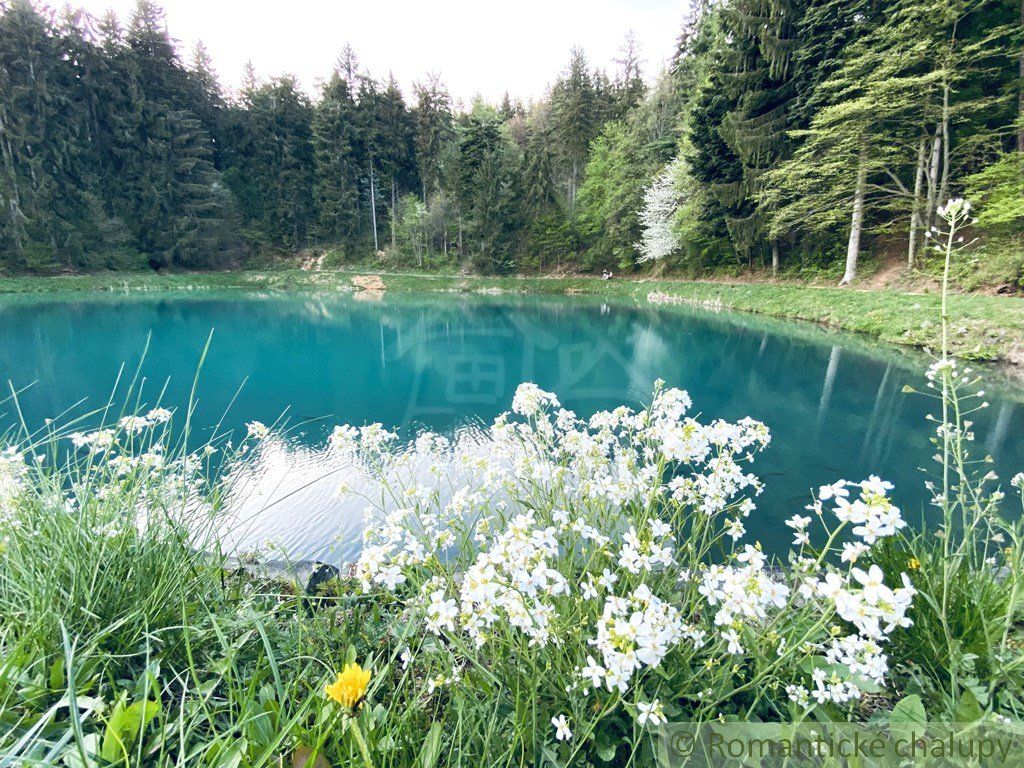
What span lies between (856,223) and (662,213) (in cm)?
1115

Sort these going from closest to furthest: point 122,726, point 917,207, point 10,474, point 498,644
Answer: point 122,726, point 498,644, point 10,474, point 917,207

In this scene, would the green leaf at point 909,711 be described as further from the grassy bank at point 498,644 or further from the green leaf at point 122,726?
the green leaf at point 122,726

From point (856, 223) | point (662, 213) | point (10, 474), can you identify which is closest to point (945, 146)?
point (856, 223)

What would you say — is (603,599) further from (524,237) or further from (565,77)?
(565,77)

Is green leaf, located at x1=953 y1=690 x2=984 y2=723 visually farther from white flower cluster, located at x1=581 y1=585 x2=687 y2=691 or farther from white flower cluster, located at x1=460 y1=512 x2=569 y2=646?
white flower cluster, located at x1=460 y1=512 x2=569 y2=646

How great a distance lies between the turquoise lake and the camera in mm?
5535

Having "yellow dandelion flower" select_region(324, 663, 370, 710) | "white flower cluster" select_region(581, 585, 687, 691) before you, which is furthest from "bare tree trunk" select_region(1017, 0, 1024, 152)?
"yellow dandelion flower" select_region(324, 663, 370, 710)

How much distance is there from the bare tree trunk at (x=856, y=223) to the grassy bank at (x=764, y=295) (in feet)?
4.86

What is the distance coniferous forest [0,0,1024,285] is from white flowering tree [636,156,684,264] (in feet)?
0.41

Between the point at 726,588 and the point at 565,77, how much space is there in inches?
1733

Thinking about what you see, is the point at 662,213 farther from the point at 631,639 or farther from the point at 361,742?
the point at 361,742

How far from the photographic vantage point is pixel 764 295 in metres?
20.2

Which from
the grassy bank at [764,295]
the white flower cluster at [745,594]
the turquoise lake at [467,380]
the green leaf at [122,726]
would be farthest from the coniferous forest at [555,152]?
the green leaf at [122,726]

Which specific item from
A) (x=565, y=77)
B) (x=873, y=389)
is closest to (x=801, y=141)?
(x=873, y=389)
